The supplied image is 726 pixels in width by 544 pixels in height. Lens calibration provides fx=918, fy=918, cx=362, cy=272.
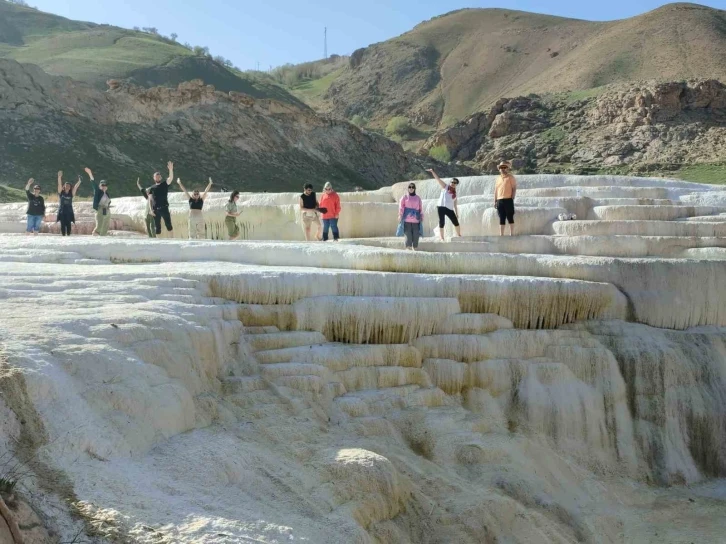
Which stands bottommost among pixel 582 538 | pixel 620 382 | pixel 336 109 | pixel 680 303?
pixel 582 538

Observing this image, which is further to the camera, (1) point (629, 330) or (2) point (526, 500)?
(1) point (629, 330)

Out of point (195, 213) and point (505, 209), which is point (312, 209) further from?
point (505, 209)

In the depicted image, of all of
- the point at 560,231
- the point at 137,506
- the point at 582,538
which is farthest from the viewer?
the point at 560,231

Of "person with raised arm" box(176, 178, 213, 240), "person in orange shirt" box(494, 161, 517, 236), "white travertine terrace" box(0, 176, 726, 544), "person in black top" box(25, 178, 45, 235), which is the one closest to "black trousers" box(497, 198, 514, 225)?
"person in orange shirt" box(494, 161, 517, 236)

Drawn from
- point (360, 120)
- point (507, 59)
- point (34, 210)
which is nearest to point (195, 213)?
point (34, 210)

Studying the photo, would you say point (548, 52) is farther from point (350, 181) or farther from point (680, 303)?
point (680, 303)

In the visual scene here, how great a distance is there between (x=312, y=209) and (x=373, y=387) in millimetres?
5339

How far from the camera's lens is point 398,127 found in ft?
215

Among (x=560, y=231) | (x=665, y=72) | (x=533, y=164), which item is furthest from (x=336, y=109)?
(x=560, y=231)

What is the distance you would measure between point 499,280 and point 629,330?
1.74 metres

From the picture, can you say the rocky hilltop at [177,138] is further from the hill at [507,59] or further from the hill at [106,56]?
the hill at [507,59]

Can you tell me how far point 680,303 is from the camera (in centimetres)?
1119

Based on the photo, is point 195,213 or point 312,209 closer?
point 312,209

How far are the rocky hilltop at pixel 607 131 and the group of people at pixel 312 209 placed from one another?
3034 cm
